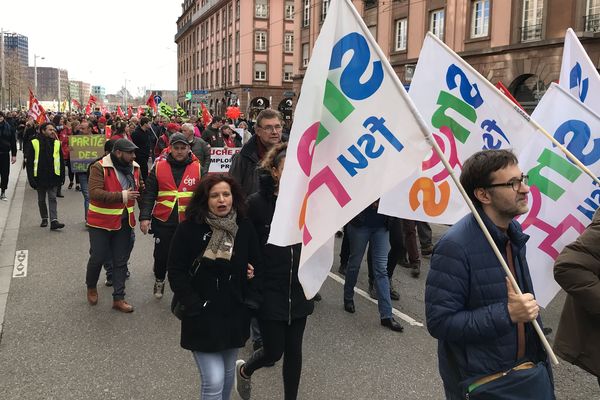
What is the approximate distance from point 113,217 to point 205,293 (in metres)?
2.82

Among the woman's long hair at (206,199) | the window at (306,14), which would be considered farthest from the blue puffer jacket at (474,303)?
the window at (306,14)

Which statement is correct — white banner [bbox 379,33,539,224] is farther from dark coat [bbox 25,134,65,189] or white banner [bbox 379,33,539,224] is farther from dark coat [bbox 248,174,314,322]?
dark coat [bbox 25,134,65,189]

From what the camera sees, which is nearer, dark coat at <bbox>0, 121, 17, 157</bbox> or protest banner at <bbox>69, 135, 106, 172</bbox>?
protest banner at <bbox>69, 135, 106, 172</bbox>

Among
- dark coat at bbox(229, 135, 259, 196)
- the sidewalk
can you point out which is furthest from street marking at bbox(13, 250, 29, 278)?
dark coat at bbox(229, 135, 259, 196)

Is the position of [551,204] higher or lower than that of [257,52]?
lower

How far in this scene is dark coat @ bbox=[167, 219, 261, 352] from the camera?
302 centimetres

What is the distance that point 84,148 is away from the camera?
1092 cm

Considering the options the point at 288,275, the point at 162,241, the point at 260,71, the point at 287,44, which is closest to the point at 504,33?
the point at 162,241

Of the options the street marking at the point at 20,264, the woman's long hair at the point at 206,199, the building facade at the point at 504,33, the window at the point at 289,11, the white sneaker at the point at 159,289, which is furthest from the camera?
the window at the point at 289,11

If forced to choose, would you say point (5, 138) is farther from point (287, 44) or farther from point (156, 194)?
point (287, 44)

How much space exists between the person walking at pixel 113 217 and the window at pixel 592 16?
17743 mm

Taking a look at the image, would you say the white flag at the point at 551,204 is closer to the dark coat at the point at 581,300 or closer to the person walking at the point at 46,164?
the dark coat at the point at 581,300

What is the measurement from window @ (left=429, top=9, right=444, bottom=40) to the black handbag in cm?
2472

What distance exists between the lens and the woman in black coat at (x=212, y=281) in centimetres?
303
